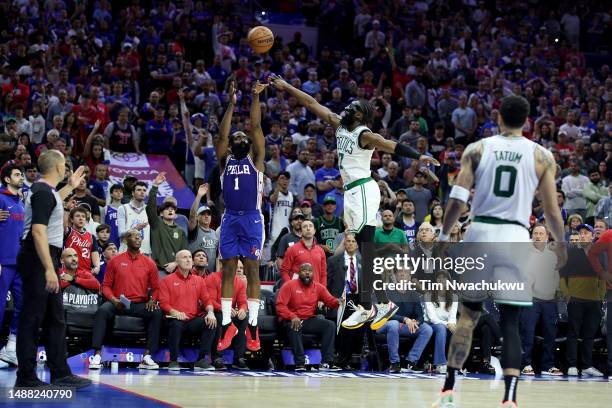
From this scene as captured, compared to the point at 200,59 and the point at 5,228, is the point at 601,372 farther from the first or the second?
the point at 200,59

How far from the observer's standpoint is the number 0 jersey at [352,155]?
37.1 feet

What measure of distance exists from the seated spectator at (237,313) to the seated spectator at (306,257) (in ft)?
2.43

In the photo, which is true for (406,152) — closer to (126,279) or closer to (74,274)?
(126,279)

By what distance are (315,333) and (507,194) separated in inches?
A: 271

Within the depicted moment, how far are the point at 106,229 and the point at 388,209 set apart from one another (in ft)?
15.7

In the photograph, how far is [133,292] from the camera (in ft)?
46.4

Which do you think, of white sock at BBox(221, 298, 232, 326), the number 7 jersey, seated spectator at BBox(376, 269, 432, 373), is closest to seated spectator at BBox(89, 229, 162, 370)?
white sock at BBox(221, 298, 232, 326)

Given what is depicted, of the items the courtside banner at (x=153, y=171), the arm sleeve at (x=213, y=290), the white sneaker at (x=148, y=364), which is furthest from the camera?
the courtside banner at (x=153, y=171)

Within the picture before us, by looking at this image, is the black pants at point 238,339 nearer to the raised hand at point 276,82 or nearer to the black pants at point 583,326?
the raised hand at point 276,82

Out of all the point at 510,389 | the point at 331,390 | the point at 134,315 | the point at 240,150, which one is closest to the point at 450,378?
the point at 510,389

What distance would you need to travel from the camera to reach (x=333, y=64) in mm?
23922

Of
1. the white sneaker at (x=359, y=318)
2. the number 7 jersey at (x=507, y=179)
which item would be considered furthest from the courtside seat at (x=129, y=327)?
the number 7 jersey at (x=507, y=179)

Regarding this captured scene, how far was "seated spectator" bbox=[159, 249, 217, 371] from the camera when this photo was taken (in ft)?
45.5

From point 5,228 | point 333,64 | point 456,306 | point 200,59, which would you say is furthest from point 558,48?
point 5,228
